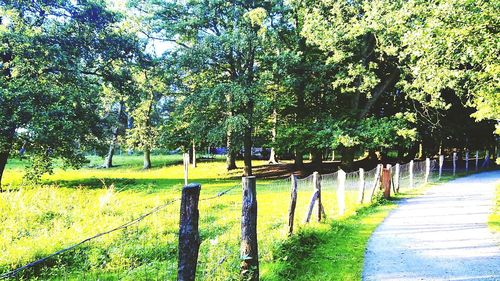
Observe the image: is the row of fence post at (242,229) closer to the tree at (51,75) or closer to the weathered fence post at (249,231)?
the weathered fence post at (249,231)

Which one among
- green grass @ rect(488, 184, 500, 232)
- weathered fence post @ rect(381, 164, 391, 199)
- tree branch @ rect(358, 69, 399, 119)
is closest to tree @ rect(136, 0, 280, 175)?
tree branch @ rect(358, 69, 399, 119)

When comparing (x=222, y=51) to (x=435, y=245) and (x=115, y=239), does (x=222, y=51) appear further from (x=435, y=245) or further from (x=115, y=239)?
(x=435, y=245)

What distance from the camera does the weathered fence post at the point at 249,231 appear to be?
17.6ft

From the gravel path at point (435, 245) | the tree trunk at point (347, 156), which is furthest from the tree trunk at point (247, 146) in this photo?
the gravel path at point (435, 245)

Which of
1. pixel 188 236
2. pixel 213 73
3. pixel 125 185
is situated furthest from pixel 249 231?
pixel 213 73

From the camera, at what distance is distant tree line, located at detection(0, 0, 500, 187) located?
17.3m

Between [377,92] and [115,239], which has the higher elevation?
[377,92]

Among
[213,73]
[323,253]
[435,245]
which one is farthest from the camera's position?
[213,73]

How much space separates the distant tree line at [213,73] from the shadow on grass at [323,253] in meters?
6.30

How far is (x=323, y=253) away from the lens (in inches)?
295

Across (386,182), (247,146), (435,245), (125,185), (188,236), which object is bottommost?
(435,245)

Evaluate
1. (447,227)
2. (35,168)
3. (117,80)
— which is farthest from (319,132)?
(35,168)

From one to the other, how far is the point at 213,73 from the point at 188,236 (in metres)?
21.6

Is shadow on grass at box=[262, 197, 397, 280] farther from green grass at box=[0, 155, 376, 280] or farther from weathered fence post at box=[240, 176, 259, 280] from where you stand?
weathered fence post at box=[240, 176, 259, 280]
